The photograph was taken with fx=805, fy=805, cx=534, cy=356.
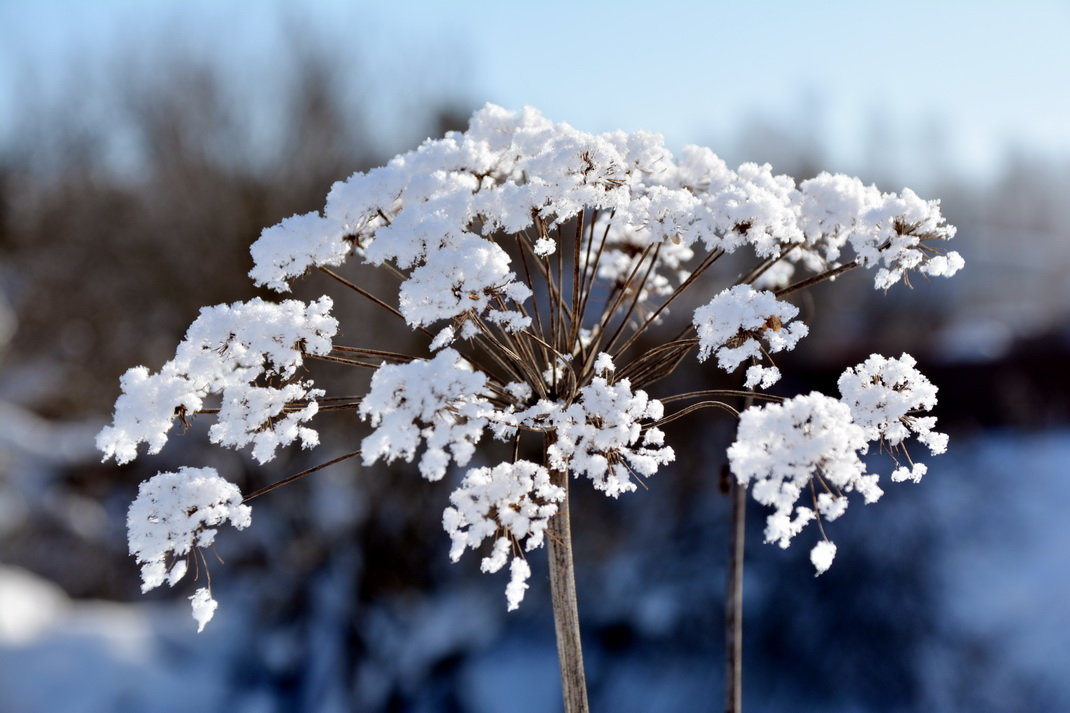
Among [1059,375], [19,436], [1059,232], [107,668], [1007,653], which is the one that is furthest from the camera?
[1059,232]

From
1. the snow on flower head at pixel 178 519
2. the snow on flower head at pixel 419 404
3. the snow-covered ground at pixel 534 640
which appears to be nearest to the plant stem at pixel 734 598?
the snow on flower head at pixel 419 404

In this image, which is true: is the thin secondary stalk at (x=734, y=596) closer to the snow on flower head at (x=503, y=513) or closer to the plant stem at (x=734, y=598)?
the plant stem at (x=734, y=598)

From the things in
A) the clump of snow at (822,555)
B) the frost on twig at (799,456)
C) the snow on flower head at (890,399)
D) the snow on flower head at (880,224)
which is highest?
the snow on flower head at (880,224)

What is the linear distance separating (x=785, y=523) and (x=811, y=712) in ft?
25.2

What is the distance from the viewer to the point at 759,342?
1.99 meters

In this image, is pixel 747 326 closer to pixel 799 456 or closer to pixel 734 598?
pixel 799 456

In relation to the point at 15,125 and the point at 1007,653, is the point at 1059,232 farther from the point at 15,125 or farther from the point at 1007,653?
the point at 15,125

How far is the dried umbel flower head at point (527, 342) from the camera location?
1826 mm

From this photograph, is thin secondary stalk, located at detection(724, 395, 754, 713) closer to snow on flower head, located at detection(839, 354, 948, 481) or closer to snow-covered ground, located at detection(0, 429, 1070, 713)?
snow on flower head, located at detection(839, 354, 948, 481)

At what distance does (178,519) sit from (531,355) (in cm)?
105

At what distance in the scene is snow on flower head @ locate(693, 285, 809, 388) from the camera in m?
1.93

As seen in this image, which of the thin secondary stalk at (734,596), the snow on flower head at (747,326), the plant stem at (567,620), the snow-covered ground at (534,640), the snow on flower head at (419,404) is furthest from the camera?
the snow-covered ground at (534,640)

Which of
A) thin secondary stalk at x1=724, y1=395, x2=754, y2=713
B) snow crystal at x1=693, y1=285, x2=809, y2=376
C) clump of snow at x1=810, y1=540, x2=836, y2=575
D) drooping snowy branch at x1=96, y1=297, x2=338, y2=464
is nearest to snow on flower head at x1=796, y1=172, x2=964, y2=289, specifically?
snow crystal at x1=693, y1=285, x2=809, y2=376

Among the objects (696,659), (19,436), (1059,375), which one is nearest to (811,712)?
(696,659)
